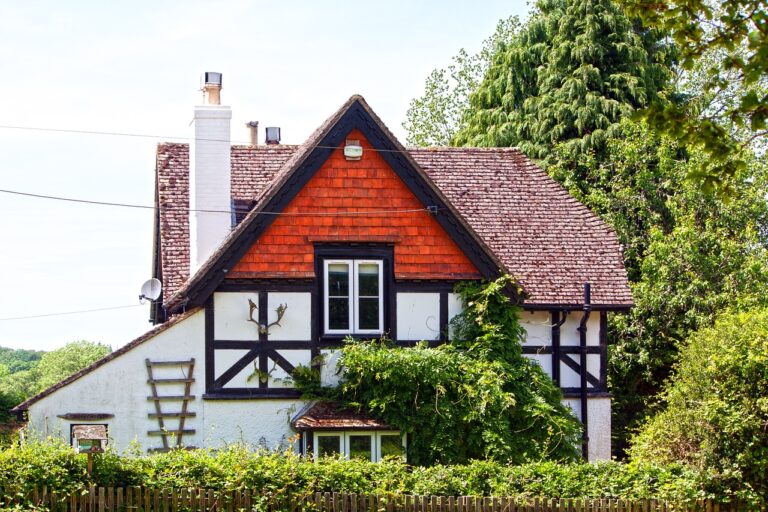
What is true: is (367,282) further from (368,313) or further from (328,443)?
(328,443)

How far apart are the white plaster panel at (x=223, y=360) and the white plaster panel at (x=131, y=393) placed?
0.24 m

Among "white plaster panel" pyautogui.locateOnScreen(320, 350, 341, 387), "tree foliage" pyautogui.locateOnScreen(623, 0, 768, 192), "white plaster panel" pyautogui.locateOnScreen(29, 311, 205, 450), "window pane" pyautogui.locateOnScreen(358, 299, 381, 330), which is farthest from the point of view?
"window pane" pyautogui.locateOnScreen(358, 299, 381, 330)

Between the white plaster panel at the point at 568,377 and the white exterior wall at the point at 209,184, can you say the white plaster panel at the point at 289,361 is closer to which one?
the white exterior wall at the point at 209,184

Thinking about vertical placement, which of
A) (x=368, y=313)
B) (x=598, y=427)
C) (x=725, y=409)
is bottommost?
(x=598, y=427)

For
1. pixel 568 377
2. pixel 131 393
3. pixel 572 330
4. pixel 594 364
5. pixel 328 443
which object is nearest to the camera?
pixel 328 443

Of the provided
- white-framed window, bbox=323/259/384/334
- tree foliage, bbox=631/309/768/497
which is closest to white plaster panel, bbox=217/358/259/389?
white-framed window, bbox=323/259/384/334

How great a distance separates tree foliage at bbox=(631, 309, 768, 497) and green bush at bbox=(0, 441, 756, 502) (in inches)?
16.4

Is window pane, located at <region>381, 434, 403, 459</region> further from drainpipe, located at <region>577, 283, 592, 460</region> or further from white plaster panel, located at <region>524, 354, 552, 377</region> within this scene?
drainpipe, located at <region>577, 283, 592, 460</region>

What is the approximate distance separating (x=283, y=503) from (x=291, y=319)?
5.38 m

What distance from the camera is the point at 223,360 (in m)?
22.9

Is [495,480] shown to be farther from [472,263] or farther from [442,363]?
[472,263]

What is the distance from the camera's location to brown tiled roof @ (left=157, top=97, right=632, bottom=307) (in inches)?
978

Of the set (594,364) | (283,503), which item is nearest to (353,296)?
(594,364)

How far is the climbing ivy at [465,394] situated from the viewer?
22.2m
